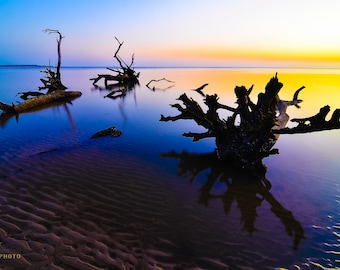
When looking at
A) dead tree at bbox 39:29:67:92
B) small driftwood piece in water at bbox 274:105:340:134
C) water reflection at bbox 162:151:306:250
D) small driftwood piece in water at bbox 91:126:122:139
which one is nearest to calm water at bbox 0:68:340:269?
water reflection at bbox 162:151:306:250

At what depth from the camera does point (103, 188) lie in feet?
19.0

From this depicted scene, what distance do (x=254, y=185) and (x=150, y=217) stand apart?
3.18 meters

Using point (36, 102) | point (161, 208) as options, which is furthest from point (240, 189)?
point (36, 102)

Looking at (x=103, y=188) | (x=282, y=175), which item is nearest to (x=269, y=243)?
(x=282, y=175)

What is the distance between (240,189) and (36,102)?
18.2m

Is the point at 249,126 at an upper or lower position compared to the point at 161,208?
upper

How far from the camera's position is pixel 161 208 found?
5.07 metres

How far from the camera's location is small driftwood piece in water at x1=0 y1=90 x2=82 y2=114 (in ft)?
49.7

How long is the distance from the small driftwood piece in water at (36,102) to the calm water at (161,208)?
23.7 ft

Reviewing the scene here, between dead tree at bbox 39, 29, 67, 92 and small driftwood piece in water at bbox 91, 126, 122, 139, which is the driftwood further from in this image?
dead tree at bbox 39, 29, 67, 92

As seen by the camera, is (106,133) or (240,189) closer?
(240,189)

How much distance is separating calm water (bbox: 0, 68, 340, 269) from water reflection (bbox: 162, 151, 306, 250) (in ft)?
0.10

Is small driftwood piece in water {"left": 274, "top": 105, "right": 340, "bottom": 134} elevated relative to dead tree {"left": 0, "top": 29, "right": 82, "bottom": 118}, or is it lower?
elevated

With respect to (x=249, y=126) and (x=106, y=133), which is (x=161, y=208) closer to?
(x=249, y=126)
